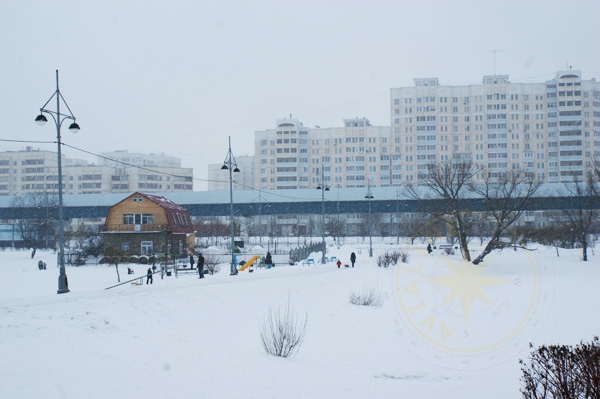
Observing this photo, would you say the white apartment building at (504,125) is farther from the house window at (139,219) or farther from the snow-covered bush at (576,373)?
the snow-covered bush at (576,373)

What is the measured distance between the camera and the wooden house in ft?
154

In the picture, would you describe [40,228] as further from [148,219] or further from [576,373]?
[576,373]

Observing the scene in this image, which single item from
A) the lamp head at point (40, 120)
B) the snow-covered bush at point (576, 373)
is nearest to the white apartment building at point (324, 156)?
the lamp head at point (40, 120)

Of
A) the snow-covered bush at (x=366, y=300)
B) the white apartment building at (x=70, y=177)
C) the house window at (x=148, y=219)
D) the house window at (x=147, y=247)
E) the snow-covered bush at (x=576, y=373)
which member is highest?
the white apartment building at (x=70, y=177)

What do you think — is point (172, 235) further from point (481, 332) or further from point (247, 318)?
point (481, 332)

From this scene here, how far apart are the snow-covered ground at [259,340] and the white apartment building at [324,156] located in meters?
90.3

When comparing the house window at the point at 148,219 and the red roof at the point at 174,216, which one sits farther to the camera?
the red roof at the point at 174,216

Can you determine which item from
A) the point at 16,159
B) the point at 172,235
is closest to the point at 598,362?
the point at 172,235

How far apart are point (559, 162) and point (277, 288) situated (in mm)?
103674

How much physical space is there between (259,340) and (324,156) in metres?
108

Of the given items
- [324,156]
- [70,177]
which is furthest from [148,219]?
[70,177]

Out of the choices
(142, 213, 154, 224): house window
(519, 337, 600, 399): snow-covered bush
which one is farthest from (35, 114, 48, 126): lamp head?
(142, 213, 154, 224): house window

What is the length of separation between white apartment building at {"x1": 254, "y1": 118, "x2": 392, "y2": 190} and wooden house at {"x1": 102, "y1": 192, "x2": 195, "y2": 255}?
239 feet

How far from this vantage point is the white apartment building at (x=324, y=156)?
118 metres
